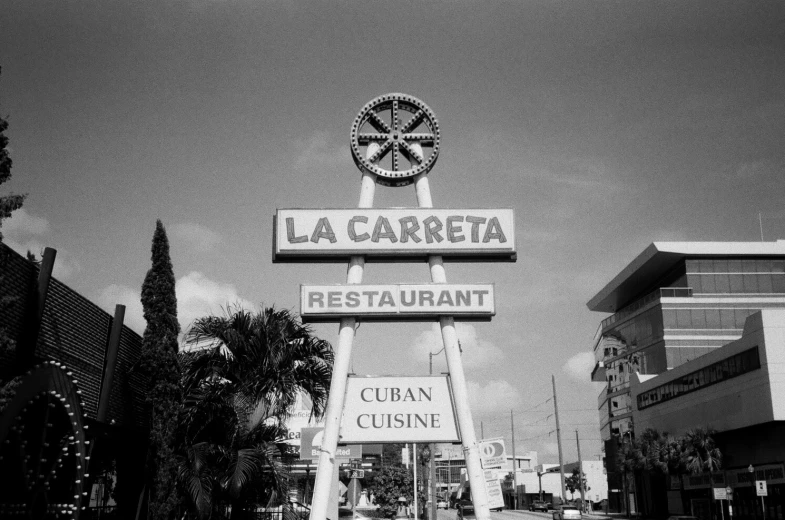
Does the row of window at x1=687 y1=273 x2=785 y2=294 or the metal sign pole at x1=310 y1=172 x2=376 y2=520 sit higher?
the row of window at x1=687 y1=273 x2=785 y2=294

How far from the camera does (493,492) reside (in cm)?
2081

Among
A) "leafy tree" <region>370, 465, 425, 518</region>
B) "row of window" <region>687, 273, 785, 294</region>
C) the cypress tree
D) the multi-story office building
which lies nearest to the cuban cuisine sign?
the cypress tree

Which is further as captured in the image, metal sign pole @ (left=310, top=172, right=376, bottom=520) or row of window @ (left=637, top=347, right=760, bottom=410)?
row of window @ (left=637, top=347, right=760, bottom=410)

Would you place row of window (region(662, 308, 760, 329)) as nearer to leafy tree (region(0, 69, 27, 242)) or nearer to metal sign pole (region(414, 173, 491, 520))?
metal sign pole (region(414, 173, 491, 520))

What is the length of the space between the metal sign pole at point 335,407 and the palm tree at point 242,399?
3.14m

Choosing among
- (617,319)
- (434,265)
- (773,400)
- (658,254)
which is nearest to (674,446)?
(773,400)

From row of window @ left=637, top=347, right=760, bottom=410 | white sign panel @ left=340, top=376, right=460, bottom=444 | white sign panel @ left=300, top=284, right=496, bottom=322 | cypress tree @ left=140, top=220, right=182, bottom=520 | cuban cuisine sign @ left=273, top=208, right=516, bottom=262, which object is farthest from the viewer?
row of window @ left=637, top=347, right=760, bottom=410

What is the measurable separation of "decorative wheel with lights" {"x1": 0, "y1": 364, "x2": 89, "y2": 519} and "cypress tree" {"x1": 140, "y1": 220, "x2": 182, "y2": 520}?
106 inches

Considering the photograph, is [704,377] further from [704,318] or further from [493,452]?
[493,452]

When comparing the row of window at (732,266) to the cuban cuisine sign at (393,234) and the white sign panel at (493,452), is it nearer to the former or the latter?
the white sign panel at (493,452)

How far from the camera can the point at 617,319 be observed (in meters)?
85.3

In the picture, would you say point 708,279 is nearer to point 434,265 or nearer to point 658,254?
point 658,254

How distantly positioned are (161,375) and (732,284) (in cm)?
6453

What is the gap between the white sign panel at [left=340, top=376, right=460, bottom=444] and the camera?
17641 millimetres
